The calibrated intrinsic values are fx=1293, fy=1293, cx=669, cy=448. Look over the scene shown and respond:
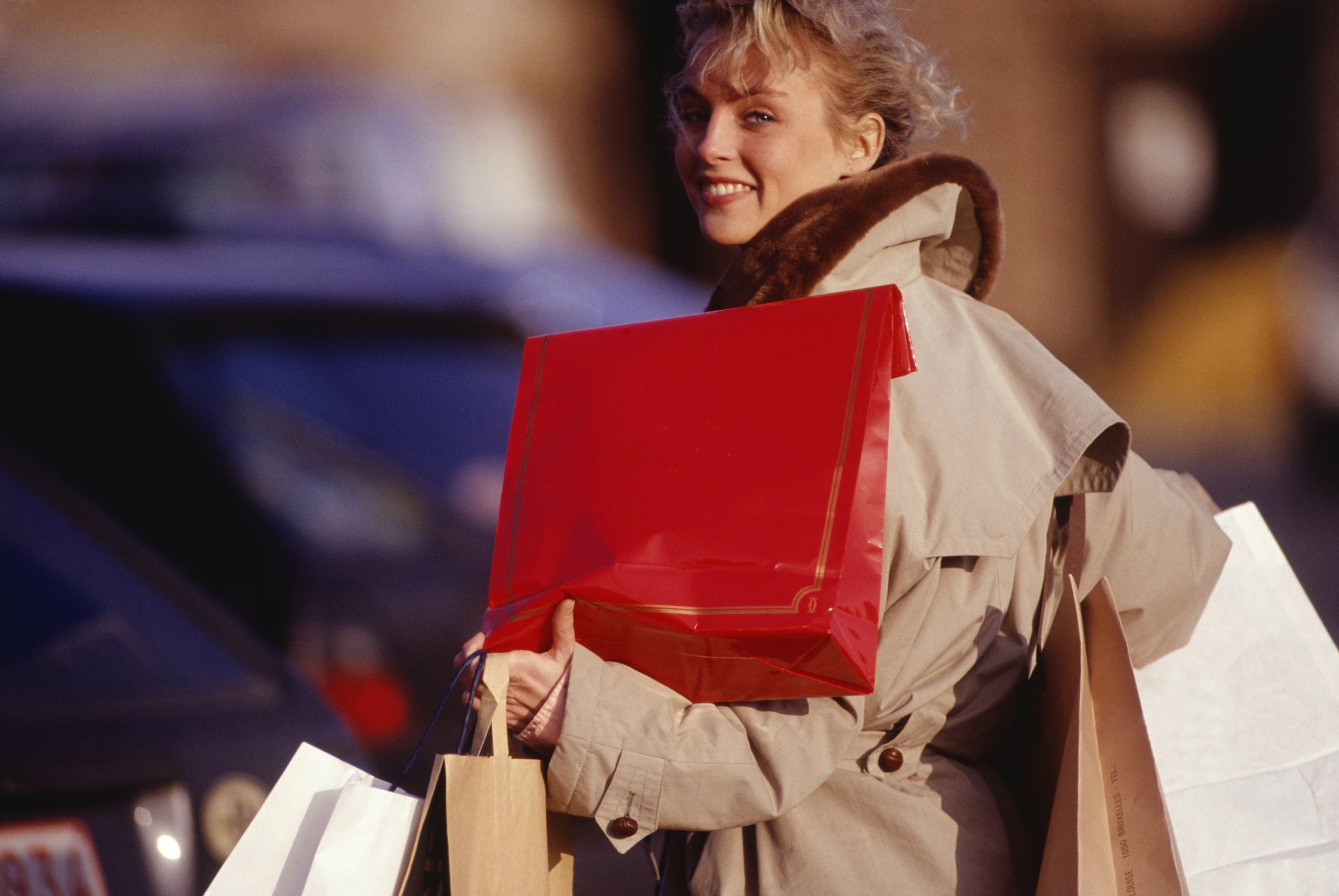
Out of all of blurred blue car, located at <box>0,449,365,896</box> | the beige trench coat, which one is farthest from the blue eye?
blurred blue car, located at <box>0,449,365,896</box>

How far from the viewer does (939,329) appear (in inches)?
60.5

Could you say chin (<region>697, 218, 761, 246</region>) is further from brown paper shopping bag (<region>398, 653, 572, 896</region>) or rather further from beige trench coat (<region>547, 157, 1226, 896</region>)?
brown paper shopping bag (<region>398, 653, 572, 896</region>)

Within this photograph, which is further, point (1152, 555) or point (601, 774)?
point (1152, 555)

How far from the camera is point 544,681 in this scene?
1.36 m

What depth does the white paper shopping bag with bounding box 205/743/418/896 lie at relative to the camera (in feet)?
4.36

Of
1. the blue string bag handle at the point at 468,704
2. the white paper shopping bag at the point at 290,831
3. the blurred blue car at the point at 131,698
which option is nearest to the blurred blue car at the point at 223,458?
the blurred blue car at the point at 131,698

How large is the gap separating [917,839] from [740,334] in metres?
0.59

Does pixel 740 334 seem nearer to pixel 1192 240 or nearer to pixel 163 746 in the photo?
pixel 163 746

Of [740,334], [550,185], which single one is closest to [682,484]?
[740,334]

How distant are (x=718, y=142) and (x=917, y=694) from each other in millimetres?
767

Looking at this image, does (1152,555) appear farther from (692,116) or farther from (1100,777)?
(692,116)

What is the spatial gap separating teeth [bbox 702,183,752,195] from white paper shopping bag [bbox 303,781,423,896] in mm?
875

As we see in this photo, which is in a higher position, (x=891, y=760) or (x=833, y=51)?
(x=833, y=51)

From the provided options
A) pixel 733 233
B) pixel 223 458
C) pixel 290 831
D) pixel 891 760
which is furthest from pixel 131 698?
pixel 891 760
